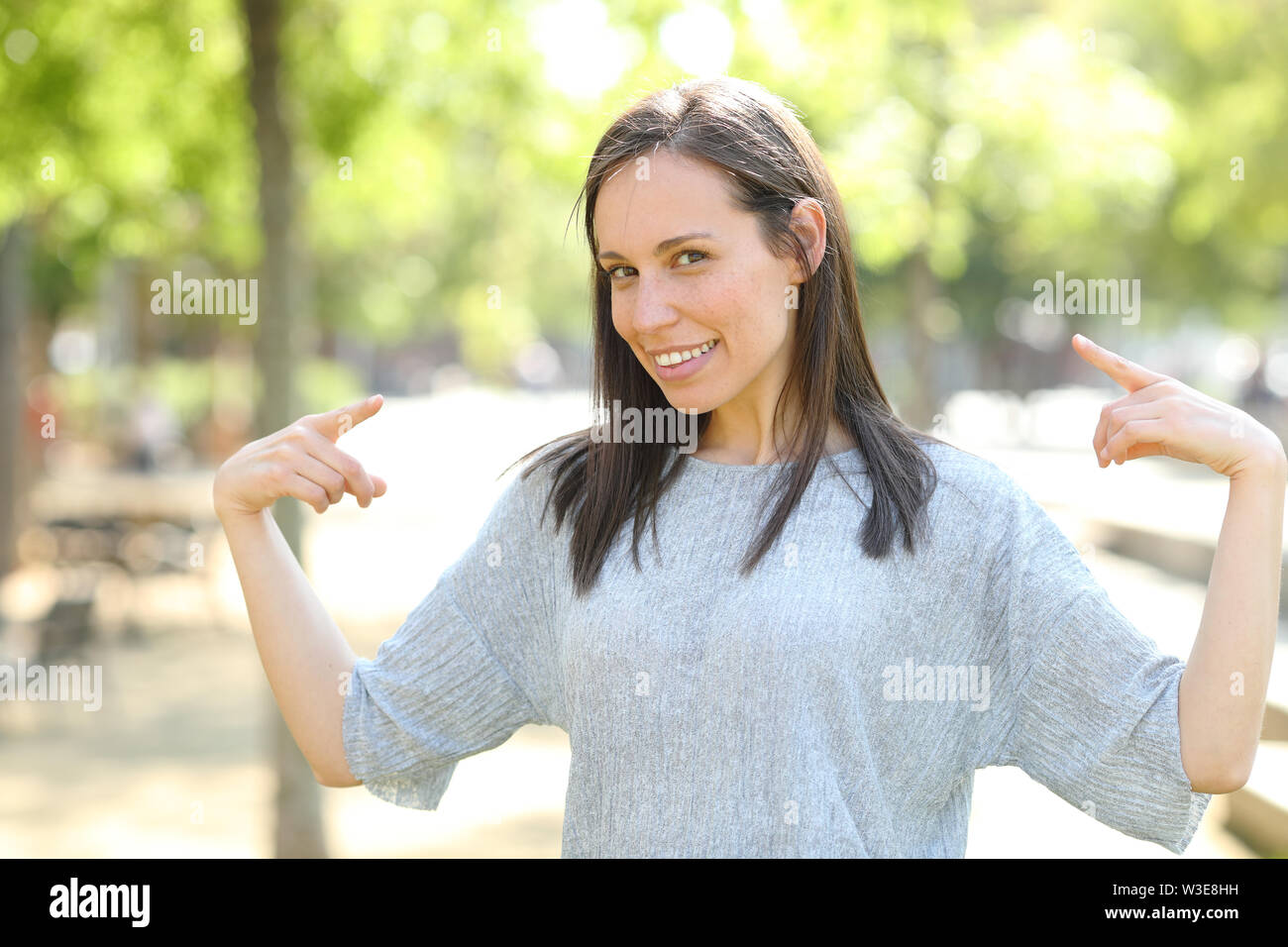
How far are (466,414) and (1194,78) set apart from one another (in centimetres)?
2709

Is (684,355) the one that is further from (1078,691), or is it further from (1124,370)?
(1078,691)

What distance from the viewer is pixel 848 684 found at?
1.76 metres

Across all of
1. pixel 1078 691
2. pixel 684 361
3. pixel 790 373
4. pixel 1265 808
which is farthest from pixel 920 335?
pixel 1078 691

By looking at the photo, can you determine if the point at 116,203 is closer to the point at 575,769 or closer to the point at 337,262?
the point at 575,769

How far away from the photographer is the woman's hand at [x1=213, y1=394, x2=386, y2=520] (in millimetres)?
1891

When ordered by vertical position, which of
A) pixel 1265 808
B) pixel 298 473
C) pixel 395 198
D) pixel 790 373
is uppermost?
pixel 395 198

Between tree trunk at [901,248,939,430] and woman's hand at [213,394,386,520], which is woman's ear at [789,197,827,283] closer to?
woman's hand at [213,394,386,520]

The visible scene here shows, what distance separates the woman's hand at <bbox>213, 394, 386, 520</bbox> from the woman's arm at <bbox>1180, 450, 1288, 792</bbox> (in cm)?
115

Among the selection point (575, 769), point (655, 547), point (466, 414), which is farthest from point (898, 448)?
point (466, 414)

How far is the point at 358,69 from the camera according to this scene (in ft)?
20.3

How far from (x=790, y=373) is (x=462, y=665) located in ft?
2.26

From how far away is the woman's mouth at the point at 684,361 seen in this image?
6.25 feet

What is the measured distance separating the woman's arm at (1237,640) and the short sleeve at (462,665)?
933 millimetres

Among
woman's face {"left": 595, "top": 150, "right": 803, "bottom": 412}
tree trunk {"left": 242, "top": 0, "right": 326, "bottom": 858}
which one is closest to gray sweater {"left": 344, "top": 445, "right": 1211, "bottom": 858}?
woman's face {"left": 595, "top": 150, "right": 803, "bottom": 412}
